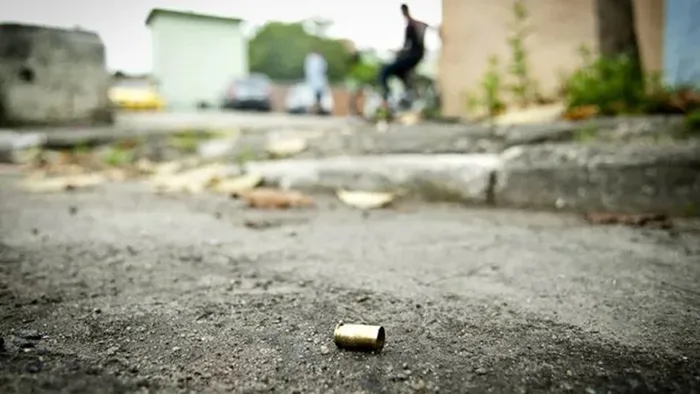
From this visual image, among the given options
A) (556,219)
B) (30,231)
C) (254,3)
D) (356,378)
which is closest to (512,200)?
(556,219)

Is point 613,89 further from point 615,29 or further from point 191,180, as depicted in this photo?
point 191,180

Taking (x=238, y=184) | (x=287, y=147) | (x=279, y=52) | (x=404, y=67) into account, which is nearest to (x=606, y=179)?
(x=238, y=184)

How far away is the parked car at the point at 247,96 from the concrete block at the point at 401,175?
1452 cm

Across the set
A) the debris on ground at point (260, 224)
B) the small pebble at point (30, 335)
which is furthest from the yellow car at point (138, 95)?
the small pebble at point (30, 335)

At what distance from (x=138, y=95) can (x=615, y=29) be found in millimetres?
14970

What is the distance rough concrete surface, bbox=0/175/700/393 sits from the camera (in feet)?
2.77

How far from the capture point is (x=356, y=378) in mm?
845

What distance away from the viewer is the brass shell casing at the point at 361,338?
3.05ft

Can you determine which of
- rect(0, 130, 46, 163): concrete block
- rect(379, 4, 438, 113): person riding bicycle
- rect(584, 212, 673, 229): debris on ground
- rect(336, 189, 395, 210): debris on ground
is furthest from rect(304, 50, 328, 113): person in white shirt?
rect(584, 212, 673, 229): debris on ground

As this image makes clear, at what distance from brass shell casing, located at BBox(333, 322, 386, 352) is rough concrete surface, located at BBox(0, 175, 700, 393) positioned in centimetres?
2

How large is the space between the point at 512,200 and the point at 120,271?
172cm

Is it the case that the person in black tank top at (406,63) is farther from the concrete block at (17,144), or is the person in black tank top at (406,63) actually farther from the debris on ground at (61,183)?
the concrete block at (17,144)

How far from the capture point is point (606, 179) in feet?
7.36

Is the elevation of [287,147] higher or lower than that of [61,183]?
higher
